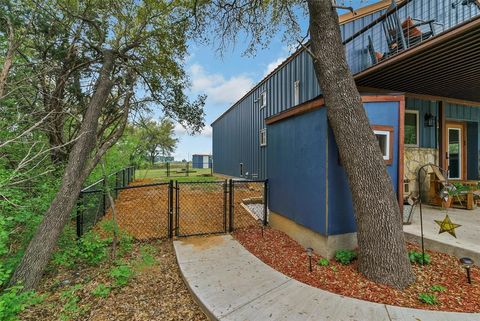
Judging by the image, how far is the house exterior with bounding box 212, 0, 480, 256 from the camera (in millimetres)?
3678

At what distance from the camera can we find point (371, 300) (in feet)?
8.33

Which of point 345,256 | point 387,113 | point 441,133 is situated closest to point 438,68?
point 387,113

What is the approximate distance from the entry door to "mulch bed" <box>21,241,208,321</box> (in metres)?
8.06

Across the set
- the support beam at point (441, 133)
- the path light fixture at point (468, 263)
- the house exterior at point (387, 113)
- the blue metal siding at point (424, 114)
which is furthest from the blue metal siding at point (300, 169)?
the support beam at point (441, 133)

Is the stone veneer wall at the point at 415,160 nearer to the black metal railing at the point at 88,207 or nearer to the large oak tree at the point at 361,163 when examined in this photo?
the large oak tree at the point at 361,163

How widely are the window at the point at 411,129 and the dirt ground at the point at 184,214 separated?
4674 millimetres

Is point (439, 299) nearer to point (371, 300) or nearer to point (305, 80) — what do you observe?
point (371, 300)

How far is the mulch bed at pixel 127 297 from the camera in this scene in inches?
101

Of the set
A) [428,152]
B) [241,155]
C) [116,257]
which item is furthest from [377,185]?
[241,155]

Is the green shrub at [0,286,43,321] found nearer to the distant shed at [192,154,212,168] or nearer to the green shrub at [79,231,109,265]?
the green shrub at [79,231,109,265]

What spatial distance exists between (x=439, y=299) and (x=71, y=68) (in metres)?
7.00

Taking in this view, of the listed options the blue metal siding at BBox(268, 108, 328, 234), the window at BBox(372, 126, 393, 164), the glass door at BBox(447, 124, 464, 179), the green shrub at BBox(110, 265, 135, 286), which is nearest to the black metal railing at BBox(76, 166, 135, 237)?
the green shrub at BBox(110, 265, 135, 286)

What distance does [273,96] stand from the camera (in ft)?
31.9

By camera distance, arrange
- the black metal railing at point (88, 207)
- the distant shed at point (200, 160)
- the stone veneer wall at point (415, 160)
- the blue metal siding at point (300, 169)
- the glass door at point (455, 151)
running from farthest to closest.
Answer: the distant shed at point (200, 160)
the glass door at point (455, 151)
the stone veneer wall at point (415, 160)
the black metal railing at point (88, 207)
the blue metal siding at point (300, 169)
